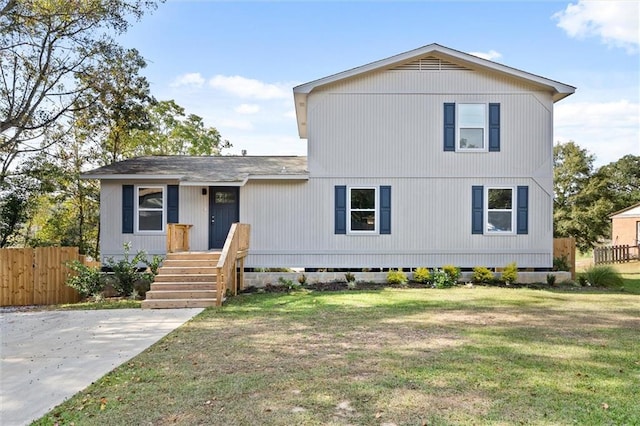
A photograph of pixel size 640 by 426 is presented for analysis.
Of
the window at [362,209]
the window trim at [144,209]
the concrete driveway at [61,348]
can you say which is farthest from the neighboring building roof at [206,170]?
the concrete driveway at [61,348]

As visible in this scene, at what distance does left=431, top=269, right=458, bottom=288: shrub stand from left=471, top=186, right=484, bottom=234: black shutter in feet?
5.57

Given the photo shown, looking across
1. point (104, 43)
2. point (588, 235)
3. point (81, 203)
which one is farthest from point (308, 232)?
point (588, 235)

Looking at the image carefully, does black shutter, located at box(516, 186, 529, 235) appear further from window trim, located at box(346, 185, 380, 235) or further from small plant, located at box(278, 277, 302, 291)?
small plant, located at box(278, 277, 302, 291)

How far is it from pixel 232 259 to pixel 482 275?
305 inches

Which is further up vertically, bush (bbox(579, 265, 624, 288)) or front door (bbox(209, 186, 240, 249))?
front door (bbox(209, 186, 240, 249))

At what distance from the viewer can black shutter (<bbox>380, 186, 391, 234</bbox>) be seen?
41.9ft

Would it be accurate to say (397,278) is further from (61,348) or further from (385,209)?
(61,348)

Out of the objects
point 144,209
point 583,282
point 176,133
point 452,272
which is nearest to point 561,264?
point 583,282

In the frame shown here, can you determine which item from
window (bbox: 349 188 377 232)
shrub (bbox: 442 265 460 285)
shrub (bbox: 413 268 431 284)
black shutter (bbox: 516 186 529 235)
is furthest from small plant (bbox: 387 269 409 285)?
black shutter (bbox: 516 186 529 235)

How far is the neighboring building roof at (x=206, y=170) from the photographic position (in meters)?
12.2

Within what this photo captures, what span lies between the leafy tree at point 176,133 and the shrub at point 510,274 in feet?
67.0

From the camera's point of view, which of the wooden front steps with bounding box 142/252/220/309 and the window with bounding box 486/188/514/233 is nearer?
the wooden front steps with bounding box 142/252/220/309

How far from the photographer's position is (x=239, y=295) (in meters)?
11.0

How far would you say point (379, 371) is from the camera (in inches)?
193
